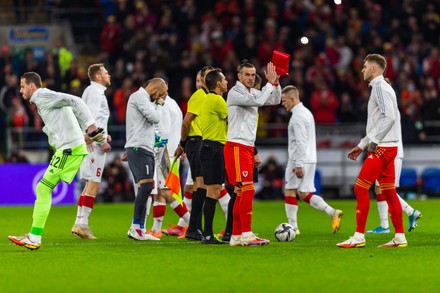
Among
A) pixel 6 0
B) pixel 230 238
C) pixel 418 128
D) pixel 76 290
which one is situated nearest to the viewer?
pixel 76 290

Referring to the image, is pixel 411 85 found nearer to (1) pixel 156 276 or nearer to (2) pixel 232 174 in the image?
(2) pixel 232 174

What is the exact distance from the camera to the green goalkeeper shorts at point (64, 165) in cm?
1392

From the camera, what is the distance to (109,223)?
64.6 feet

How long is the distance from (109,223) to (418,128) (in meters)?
11.9

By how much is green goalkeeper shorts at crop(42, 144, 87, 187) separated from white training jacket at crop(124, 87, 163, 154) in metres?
1.40

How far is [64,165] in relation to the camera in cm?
1405

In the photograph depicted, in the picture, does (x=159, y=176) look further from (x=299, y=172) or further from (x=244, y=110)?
(x=244, y=110)

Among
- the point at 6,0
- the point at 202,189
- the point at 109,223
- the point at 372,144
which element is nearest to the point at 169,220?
the point at 109,223

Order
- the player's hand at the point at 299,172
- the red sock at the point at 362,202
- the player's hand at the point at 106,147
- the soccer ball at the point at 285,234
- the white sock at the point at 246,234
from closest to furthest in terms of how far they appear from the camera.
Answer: the red sock at the point at 362,202
the white sock at the point at 246,234
the soccer ball at the point at 285,234
the player's hand at the point at 106,147
the player's hand at the point at 299,172

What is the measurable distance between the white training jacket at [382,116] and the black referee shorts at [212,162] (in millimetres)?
2020

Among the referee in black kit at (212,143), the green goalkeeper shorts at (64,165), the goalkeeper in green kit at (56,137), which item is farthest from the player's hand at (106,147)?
the referee in black kit at (212,143)

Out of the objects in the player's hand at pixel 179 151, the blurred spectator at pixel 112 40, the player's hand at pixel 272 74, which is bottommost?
the player's hand at pixel 179 151

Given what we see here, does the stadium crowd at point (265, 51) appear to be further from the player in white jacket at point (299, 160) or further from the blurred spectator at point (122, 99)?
the player in white jacket at point (299, 160)

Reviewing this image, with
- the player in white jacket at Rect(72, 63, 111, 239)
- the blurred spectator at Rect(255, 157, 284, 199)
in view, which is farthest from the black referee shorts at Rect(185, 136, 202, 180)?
the blurred spectator at Rect(255, 157, 284, 199)
